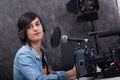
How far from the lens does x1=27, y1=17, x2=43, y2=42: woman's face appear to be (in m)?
1.60

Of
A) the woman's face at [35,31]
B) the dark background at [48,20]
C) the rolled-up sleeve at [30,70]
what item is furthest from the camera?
the dark background at [48,20]

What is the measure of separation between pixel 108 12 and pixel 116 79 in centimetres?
234

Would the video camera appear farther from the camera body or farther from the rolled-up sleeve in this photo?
the rolled-up sleeve

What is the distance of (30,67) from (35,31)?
0.24 m

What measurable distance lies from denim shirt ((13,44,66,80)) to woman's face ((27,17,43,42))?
A: 62 millimetres

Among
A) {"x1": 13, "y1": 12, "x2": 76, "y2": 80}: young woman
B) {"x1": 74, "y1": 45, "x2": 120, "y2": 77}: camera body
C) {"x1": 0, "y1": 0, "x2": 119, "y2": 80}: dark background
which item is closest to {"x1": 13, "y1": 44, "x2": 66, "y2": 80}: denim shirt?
{"x1": 13, "y1": 12, "x2": 76, "y2": 80}: young woman

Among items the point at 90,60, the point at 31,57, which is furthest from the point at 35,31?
the point at 90,60

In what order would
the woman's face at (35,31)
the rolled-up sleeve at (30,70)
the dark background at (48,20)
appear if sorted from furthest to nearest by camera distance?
the dark background at (48,20), the woman's face at (35,31), the rolled-up sleeve at (30,70)

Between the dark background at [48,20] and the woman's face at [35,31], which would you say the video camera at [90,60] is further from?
the dark background at [48,20]

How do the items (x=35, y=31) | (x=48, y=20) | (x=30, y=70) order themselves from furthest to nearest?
(x=48, y=20) → (x=35, y=31) → (x=30, y=70)

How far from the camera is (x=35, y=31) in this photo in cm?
159

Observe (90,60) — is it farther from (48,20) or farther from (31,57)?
(48,20)

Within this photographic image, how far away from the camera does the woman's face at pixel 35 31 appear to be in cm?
160

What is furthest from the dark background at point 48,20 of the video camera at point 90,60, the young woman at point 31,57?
the video camera at point 90,60
